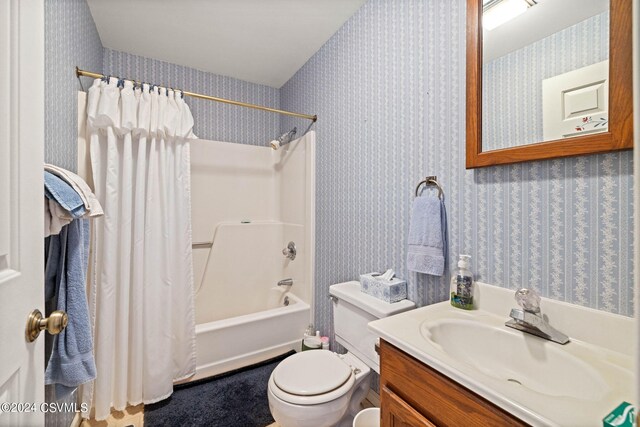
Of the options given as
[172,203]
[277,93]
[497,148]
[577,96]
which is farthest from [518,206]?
[277,93]

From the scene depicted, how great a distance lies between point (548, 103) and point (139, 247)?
82.4 inches

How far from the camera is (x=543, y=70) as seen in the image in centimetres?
90

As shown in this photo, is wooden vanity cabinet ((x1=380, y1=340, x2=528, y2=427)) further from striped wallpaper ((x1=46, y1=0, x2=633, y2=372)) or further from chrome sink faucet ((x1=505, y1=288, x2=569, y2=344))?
striped wallpaper ((x1=46, y1=0, x2=633, y2=372))

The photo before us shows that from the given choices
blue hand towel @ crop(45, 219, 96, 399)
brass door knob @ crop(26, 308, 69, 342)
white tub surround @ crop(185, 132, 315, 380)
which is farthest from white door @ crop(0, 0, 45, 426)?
white tub surround @ crop(185, 132, 315, 380)

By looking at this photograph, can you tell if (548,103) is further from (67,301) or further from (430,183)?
(67,301)

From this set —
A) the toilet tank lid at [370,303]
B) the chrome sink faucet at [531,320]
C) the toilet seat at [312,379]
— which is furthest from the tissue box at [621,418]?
the toilet seat at [312,379]

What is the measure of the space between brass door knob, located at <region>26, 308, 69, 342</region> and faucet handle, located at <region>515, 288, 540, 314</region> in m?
1.26

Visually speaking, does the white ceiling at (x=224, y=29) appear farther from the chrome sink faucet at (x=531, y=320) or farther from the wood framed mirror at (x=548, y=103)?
the chrome sink faucet at (x=531, y=320)

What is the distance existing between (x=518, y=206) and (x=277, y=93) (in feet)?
8.29

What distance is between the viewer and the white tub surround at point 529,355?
0.53 meters

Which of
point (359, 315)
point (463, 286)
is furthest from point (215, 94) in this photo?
point (463, 286)

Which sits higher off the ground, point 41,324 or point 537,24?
point 537,24

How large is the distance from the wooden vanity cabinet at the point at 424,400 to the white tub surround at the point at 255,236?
1288 mm

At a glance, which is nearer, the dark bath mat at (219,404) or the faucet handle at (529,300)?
the faucet handle at (529,300)
